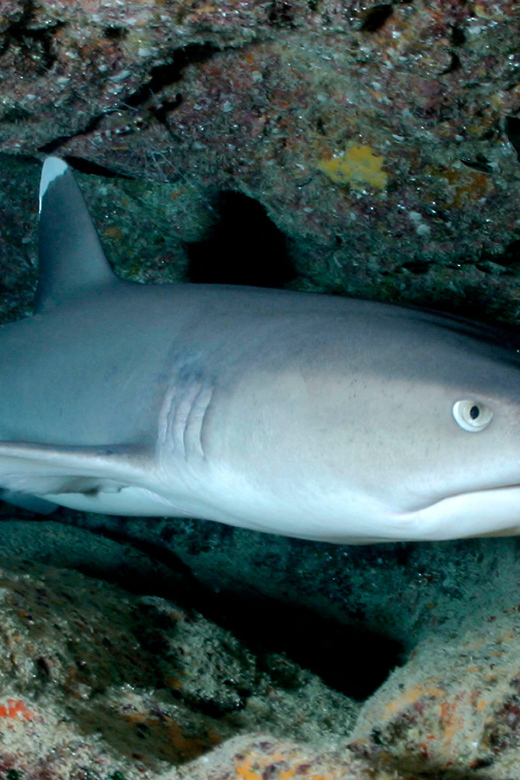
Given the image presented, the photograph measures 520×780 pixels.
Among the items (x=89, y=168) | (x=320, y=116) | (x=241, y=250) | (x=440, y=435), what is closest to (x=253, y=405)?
(x=440, y=435)

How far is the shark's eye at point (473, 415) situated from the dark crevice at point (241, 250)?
203cm

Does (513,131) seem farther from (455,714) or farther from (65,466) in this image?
(65,466)

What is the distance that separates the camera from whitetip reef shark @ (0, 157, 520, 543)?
61.7 inches

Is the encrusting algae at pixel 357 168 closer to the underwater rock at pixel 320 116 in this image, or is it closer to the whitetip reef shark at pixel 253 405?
the underwater rock at pixel 320 116

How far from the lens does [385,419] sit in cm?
164

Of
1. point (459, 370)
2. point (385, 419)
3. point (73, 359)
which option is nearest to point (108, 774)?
point (385, 419)

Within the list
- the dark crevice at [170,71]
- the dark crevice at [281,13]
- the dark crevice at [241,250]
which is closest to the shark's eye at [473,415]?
the dark crevice at [281,13]

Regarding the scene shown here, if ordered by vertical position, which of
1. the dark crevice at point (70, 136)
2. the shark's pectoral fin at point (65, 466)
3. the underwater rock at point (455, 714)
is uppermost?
the dark crevice at point (70, 136)

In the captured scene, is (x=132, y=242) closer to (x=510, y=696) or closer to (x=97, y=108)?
(x=97, y=108)

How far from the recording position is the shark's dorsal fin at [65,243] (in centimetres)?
285

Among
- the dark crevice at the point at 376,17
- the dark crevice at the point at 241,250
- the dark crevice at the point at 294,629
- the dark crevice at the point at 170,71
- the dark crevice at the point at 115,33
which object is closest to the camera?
the dark crevice at the point at 376,17

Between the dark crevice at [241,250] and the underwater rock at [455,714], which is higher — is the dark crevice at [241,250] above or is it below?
above

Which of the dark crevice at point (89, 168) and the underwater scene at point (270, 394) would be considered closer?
the underwater scene at point (270, 394)

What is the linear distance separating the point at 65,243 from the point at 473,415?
7.38 ft
